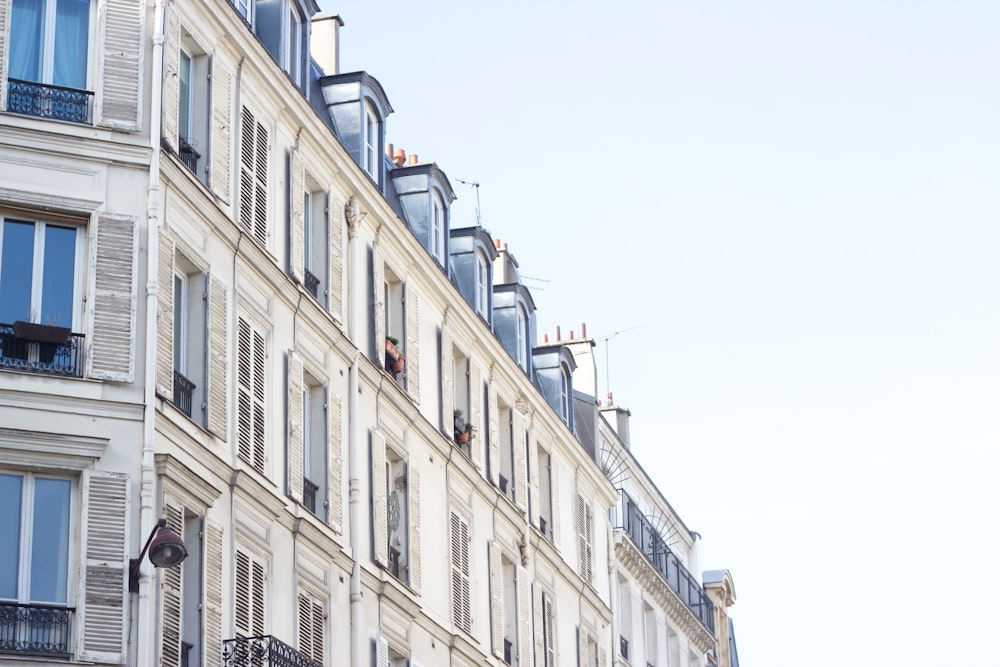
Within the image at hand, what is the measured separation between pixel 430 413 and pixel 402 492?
1.82 meters

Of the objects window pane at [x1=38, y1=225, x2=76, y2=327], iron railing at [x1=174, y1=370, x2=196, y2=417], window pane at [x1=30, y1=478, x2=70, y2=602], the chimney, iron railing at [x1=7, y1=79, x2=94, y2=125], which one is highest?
the chimney

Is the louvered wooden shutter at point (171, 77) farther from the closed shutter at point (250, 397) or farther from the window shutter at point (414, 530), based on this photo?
the window shutter at point (414, 530)

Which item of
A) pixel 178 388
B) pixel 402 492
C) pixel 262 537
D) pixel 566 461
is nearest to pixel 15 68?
pixel 178 388

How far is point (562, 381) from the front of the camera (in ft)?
121

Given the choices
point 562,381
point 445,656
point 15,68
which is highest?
point 562,381

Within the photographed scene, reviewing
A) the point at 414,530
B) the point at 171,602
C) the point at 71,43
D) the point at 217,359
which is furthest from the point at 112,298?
the point at 414,530

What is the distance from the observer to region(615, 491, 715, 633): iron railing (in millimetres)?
40625

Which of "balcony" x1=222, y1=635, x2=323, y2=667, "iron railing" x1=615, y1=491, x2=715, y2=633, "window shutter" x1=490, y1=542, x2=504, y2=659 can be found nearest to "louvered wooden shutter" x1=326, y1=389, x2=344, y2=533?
"balcony" x1=222, y1=635, x2=323, y2=667

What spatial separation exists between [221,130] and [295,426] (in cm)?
357

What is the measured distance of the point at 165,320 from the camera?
20.0 m

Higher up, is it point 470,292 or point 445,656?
point 470,292

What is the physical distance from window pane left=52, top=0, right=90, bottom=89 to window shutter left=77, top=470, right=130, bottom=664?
4271 millimetres

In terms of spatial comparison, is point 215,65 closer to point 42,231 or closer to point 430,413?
point 42,231

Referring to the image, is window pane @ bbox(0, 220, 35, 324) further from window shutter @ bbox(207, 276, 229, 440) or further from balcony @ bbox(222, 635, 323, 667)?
balcony @ bbox(222, 635, 323, 667)
